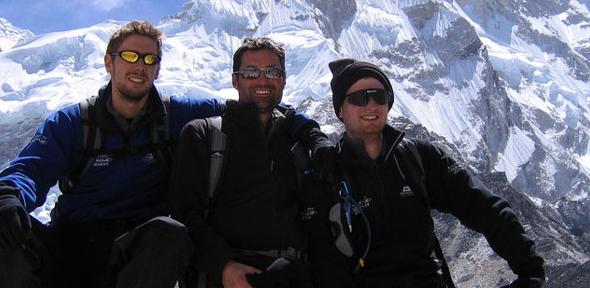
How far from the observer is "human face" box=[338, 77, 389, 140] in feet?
21.4

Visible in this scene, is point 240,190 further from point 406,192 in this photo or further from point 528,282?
point 528,282

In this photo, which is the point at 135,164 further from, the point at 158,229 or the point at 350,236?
the point at 350,236

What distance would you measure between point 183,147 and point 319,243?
143 cm

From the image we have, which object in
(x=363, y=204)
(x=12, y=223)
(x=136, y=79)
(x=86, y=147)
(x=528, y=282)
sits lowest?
(x=528, y=282)

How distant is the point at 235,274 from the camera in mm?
5430

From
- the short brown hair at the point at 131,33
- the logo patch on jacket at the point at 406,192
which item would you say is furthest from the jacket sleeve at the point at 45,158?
the logo patch on jacket at the point at 406,192

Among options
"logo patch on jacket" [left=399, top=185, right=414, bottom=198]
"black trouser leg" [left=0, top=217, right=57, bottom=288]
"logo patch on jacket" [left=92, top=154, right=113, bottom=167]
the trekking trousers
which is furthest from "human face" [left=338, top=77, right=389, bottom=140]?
"black trouser leg" [left=0, top=217, right=57, bottom=288]

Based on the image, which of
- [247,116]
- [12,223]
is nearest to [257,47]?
[247,116]

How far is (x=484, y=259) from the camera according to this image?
89938 mm

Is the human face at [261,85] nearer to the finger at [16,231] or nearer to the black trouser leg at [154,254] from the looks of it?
the black trouser leg at [154,254]

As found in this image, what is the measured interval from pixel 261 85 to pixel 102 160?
160cm

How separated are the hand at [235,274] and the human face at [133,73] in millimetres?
2143

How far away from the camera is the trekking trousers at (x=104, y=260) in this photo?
201 inches

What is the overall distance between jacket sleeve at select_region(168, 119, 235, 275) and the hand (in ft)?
0.66
